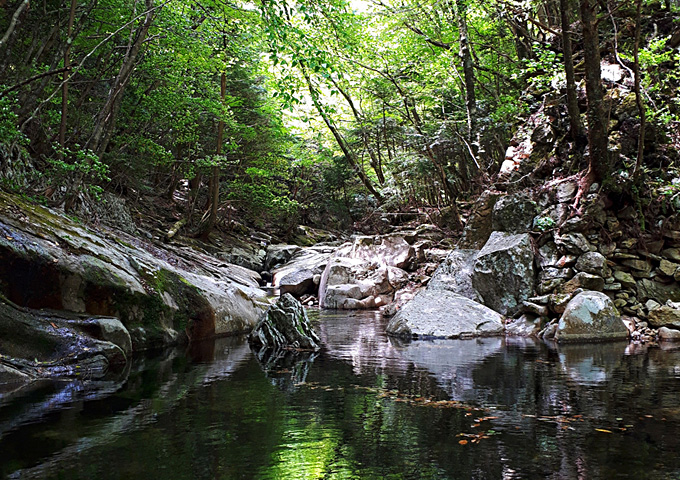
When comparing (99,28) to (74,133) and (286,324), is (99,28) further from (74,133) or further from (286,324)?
(286,324)

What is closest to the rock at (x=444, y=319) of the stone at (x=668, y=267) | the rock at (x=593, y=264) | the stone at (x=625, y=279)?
the rock at (x=593, y=264)

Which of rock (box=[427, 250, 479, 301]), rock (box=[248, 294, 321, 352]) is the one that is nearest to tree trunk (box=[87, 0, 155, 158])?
rock (box=[248, 294, 321, 352])

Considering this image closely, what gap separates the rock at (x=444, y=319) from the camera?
8.78m

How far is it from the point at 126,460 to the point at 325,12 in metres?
5.09

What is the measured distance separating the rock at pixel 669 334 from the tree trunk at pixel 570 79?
15.2ft

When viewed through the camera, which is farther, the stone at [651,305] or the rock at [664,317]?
the stone at [651,305]

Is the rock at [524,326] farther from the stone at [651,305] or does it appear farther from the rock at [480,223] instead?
the rock at [480,223]

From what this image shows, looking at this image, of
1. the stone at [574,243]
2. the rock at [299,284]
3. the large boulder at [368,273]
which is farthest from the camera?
the rock at [299,284]

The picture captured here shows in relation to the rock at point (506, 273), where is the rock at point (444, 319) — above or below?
below

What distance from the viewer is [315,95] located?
534cm

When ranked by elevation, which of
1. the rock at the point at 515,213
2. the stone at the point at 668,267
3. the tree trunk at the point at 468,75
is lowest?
the stone at the point at 668,267

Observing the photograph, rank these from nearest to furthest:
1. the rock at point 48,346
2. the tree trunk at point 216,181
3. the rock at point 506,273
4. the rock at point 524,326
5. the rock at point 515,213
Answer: the rock at point 48,346 → the rock at point 524,326 → the rock at point 506,273 → the rock at point 515,213 → the tree trunk at point 216,181

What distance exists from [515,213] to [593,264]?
205 centimetres

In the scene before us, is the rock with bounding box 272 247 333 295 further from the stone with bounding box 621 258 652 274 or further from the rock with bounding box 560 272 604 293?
the stone with bounding box 621 258 652 274
